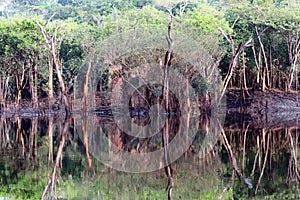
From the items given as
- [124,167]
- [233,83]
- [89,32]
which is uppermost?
[89,32]

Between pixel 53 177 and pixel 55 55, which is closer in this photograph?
pixel 53 177

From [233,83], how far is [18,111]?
16.0 m

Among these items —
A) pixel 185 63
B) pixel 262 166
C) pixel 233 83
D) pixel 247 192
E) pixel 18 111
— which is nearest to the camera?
pixel 247 192

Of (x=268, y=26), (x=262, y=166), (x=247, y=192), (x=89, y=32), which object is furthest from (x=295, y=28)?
(x=247, y=192)

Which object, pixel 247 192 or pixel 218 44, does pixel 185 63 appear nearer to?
pixel 218 44

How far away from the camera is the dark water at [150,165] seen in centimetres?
1109

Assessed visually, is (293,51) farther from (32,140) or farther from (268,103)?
(32,140)

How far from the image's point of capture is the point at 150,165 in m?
14.4

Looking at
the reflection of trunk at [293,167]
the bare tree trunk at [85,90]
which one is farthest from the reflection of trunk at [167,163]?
the bare tree trunk at [85,90]

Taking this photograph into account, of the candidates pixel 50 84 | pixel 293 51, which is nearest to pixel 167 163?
pixel 50 84

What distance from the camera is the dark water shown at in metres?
11.1

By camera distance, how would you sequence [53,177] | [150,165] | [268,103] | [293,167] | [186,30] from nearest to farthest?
[53,177] < [293,167] < [150,165] < [186,30] < [268,103]

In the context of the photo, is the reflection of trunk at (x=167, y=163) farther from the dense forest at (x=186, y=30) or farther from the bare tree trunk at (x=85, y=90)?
the bare tree trunk at (x=85, y=90)

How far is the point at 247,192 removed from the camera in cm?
1061
